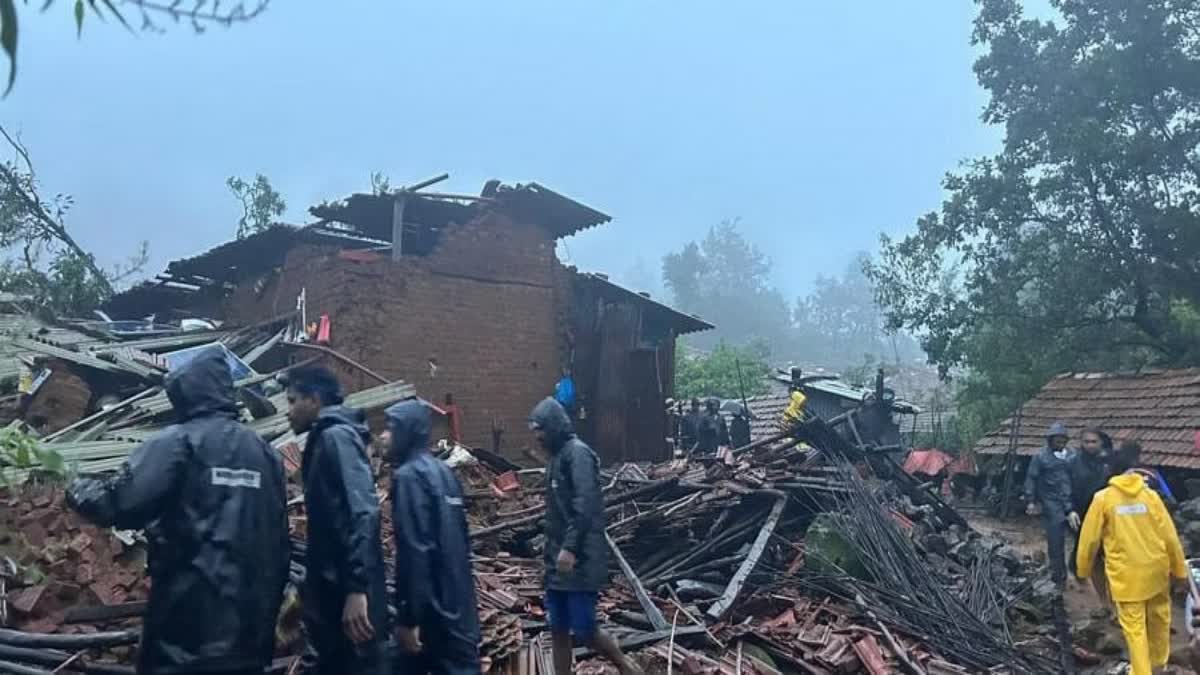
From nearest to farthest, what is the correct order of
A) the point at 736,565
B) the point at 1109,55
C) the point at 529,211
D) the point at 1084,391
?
1. the point at 736,565
2. the point at 529,211
3. the point at 1084,391
4. the point at 1109,55

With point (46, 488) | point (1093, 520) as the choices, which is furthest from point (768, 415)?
point (46, 488)

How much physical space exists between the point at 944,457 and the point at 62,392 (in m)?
16.5

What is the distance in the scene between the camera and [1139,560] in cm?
632

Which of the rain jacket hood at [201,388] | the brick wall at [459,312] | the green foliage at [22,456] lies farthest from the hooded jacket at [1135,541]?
the brick wall at [459,312]

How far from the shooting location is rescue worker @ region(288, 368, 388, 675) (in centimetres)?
375

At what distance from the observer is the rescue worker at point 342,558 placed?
3754mm

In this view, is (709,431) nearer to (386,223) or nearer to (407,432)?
(386,223)

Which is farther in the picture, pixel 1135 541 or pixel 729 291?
pixel 729 291

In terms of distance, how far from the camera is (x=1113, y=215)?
60.4 feet

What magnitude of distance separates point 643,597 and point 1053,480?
15.5 feet

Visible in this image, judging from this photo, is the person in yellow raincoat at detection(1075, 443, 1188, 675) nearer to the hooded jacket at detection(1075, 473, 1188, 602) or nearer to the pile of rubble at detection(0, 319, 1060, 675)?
the hooded jacket at detection(1075, 473, 1188, 602)

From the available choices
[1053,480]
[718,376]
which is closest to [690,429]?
[1053,480]

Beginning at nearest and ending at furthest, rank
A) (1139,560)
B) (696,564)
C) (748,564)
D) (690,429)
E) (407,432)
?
(407,432) → (1139,560) → (748,564) → (696,564) → (690,429)

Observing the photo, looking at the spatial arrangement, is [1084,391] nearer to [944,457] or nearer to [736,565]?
[944,457]
